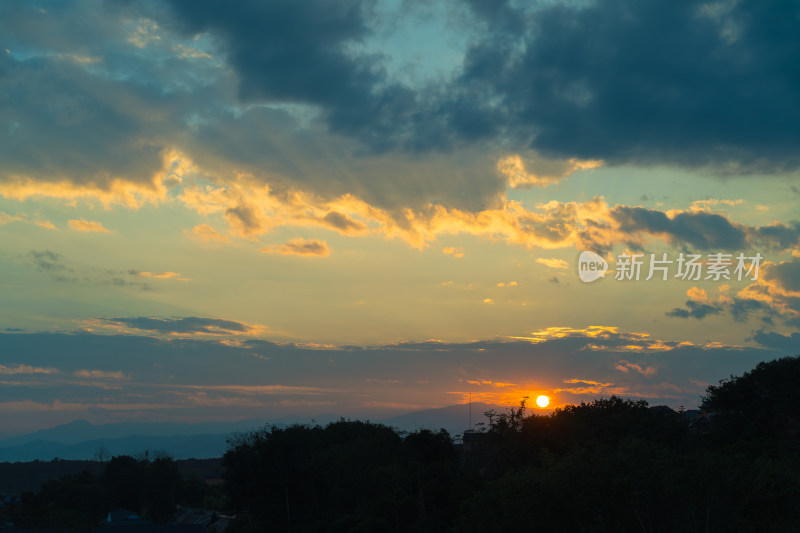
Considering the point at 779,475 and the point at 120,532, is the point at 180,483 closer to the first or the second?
the point at 120,532

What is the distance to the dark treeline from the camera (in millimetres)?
21594

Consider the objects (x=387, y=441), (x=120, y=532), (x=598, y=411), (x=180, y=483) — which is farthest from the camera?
(x=180, y=483)

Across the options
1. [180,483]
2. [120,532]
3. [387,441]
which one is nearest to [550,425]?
[387,441]

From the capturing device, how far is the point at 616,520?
21891mm

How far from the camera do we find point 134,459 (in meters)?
114

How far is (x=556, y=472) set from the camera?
2352cm

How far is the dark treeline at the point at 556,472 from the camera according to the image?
21594 mm

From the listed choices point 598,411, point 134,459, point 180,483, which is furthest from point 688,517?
point 134,459

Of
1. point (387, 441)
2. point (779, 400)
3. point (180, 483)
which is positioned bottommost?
point (180, 483)

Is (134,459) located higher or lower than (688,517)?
lower

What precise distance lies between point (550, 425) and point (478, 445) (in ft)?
17.8

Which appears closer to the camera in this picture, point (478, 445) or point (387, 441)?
point (478, 445)

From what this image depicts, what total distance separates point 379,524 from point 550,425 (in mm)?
14320

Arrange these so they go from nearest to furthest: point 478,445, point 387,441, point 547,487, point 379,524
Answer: point 547,487 → point 379,524 → point 478,445 → point 387,441
